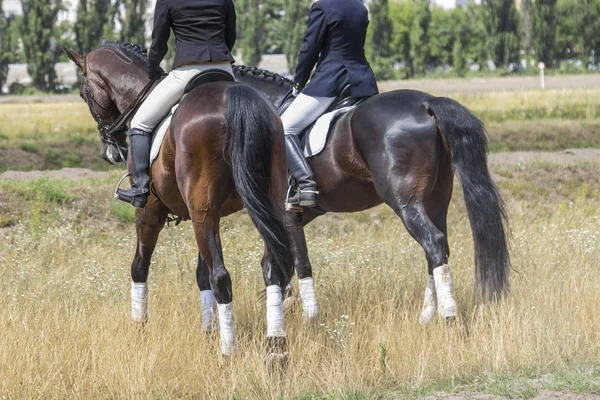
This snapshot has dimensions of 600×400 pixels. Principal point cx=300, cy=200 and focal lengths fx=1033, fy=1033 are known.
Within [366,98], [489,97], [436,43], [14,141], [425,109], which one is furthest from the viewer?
[436,43]

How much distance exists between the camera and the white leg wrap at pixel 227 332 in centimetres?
→ 651

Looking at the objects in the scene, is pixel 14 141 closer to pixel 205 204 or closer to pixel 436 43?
pixel 205 204

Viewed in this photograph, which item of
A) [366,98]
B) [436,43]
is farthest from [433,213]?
[436,43]

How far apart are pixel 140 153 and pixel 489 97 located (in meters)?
26.9

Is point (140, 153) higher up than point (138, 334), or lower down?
higher up

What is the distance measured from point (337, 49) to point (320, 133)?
2.42 ft

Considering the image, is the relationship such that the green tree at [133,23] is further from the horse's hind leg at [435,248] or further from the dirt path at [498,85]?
the horse's hind leg at [435,248]

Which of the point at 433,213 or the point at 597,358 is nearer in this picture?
the point at 597,358

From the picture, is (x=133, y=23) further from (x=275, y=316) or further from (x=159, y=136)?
(x=275, y=316)

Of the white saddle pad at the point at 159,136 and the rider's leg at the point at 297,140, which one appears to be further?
the rider's leg at the point at 297,140

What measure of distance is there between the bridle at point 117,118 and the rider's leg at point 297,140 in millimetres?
1350

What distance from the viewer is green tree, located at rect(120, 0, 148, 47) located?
193 feet

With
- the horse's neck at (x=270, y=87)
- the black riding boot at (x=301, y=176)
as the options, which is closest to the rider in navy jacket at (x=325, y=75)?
the black riding boot at (x=301, y=176)

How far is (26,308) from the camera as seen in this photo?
25.8 ft
